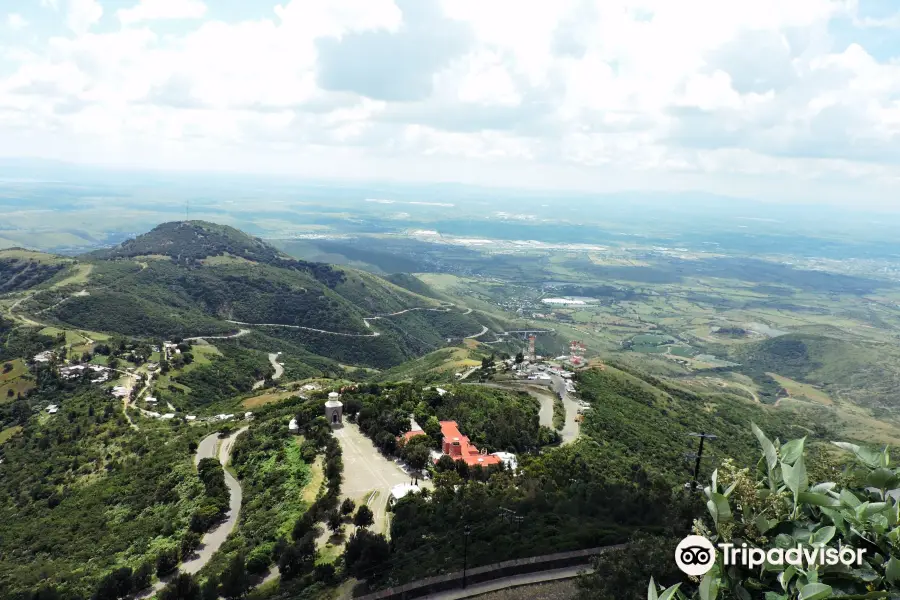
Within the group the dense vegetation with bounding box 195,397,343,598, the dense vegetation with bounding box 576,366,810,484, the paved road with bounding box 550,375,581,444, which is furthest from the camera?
the dense vegetation with bounding box 576,366,810,484

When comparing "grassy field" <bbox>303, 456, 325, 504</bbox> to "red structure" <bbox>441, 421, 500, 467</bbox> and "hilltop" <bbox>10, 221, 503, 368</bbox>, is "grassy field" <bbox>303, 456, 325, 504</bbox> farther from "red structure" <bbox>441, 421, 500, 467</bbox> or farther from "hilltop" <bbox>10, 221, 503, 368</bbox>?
"hilltop" <bbox>10, 221, 503, 368</bbox>

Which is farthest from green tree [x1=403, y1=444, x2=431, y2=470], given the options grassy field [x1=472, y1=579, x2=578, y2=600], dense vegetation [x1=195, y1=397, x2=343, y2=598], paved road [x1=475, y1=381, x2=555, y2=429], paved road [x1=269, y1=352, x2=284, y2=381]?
paved road [x1=269, y1=352, x2=284, y2=381]

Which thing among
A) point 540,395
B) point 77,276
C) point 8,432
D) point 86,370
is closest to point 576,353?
point 540,395

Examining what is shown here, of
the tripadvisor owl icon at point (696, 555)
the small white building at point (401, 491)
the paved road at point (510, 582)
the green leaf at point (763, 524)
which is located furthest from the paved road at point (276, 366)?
the green leaf at point (763, 524)

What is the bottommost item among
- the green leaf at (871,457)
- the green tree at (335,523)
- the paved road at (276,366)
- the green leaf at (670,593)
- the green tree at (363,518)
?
the paved road at (276,366)

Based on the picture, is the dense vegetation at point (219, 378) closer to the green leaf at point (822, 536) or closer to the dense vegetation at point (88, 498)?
the dense vegetation at point (88, 498)

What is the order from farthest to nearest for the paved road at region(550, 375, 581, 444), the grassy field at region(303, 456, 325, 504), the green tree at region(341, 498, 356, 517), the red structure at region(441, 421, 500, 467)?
1. the paved road at region(550, 375, 581, 444)
2. the red structure at region(441, 421, 500, 467)
3. the grassy field at region(303, 456, 325, 504)
4. the green tree at region(341, 498, 356, 517)
